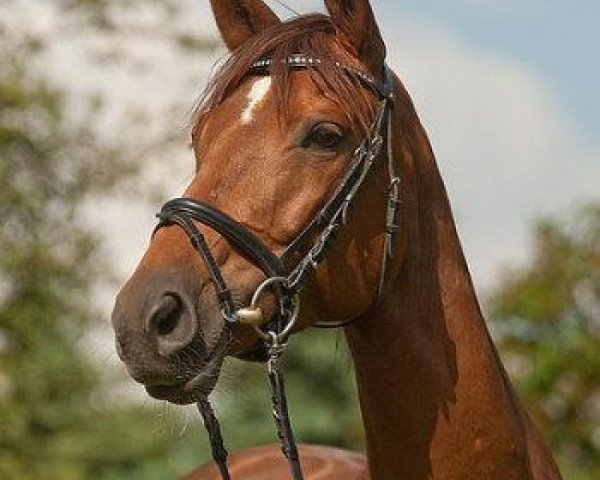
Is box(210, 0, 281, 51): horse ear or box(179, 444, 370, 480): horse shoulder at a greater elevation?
box(210, 0, 281, 51): horse ear

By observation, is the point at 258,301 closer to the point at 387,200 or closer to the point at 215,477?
the point at 387,200

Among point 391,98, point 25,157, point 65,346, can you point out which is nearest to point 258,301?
point 391,98

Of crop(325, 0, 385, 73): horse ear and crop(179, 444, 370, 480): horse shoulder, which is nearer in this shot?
crop(325, 0, 385, 73): horse ear

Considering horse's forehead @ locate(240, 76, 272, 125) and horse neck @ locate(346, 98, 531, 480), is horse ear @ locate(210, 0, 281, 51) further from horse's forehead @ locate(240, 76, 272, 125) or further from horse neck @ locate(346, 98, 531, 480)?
horse neck @ locate(346, 98, 531, 480)

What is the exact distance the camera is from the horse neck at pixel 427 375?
5.02 metres

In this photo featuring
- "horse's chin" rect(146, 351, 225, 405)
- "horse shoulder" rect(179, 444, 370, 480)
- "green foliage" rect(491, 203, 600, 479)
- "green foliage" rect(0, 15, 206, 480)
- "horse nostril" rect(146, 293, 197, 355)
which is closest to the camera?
"horse nostril" rect(146, 293, 197, 355)

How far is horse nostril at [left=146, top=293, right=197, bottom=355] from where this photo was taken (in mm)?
4477

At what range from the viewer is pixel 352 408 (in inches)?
1419

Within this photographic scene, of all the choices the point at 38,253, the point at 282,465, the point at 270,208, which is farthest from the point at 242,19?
the point at 38,253

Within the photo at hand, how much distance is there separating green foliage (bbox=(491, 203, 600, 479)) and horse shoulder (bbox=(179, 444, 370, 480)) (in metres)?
16.5

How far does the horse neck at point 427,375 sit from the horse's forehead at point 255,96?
0.49m

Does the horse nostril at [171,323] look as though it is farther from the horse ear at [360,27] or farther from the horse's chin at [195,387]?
the horse ear at [360,27]

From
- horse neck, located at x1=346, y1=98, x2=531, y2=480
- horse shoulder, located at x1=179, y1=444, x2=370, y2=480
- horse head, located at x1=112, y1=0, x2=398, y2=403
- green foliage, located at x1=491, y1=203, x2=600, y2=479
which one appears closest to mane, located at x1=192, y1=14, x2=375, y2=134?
horse head, located at x1=112, y1=0, x2=398, y2=403

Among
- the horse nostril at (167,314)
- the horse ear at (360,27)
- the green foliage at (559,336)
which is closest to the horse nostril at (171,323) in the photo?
the horse nostril at (167,314)
